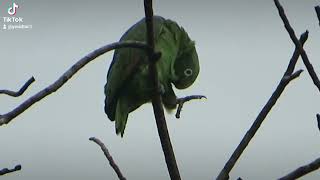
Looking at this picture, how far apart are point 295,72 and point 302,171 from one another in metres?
0.43

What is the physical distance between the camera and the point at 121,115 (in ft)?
16.0

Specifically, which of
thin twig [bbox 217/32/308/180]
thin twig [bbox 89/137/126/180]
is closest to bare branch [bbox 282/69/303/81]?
thin twig [bbox 217/32/308/180]

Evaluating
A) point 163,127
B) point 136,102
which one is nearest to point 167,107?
point 136,102

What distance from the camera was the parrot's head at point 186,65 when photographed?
5117mm

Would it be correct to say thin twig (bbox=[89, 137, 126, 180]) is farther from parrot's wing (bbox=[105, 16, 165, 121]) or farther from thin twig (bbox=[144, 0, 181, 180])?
parrot's wing (bbox=[105, 16, 165, 121])

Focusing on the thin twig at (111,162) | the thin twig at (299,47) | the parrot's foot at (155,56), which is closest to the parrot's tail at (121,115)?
the thin twig at (111,162)

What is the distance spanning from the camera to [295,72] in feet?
8.59

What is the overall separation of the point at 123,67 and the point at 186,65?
531 mm

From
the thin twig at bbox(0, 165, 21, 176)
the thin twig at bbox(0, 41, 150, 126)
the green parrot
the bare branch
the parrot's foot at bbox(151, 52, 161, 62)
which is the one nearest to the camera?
the thin twig at bbox(0, 41, 150, 126)

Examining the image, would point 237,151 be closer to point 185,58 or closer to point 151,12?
point 151,12

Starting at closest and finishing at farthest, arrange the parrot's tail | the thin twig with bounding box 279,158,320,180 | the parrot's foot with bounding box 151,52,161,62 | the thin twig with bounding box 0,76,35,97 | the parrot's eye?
1. the thin twig with bounding box 0,76,35,97
2. the thin twig with bounding box 279,158,320,180
3. the parrot's foot with bounding box 151,52,161,62
4. the parrot's tail
5. the parrot's eye

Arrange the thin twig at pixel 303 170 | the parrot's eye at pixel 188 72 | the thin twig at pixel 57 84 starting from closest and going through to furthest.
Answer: the thin twig at pixel 57 84 → the thin twig at pixel 303 170 → the parrot's eye at pixel 188 72

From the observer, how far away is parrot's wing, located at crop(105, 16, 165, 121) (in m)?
4.91

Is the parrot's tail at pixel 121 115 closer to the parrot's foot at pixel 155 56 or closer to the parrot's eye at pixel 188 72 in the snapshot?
the parrot's eye at pixel 188 72
